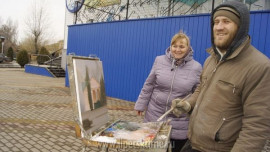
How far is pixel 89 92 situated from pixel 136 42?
6.88 meters

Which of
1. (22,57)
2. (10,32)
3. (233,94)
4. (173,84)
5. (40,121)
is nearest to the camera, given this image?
(233,94)

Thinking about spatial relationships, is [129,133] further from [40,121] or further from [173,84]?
[40,121]

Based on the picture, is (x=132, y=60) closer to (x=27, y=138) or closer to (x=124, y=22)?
(x=124, y=22)

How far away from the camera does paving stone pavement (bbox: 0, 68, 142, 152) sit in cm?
459

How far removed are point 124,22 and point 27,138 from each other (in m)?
5.89

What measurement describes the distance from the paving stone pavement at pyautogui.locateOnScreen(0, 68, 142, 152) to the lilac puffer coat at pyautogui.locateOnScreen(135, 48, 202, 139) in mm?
2340

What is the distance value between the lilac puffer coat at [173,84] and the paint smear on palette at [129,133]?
337 mm

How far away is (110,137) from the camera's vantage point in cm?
210

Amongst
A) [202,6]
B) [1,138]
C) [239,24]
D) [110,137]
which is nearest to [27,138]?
[1,138]

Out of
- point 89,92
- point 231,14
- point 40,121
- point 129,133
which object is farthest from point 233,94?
point 40,121

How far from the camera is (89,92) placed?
2.31 meters

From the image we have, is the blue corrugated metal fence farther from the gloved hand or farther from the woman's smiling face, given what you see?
the gloved hand

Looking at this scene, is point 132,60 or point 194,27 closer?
point 194,27

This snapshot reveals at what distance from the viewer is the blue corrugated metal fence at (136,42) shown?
23.4ft
